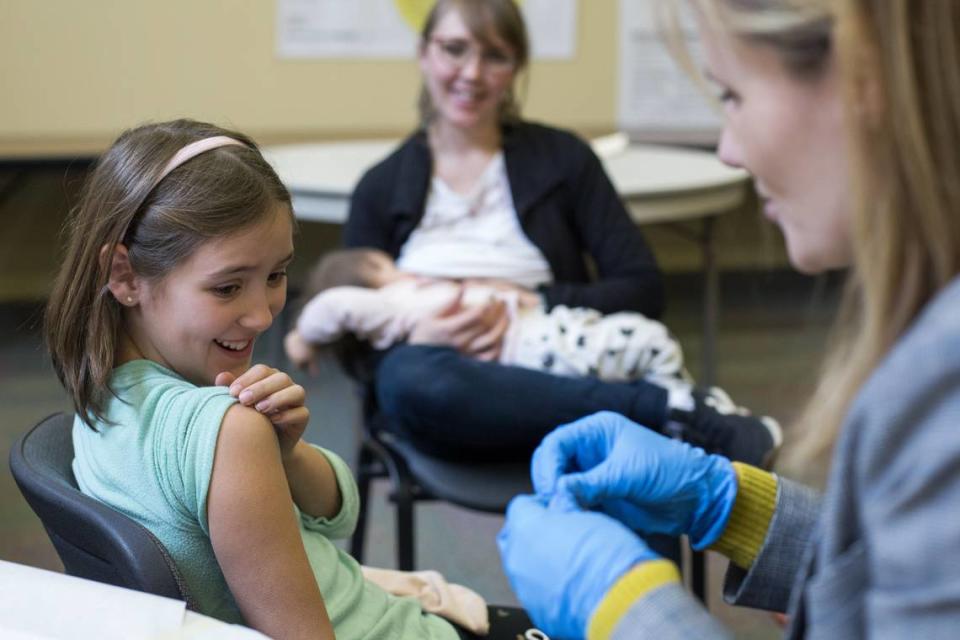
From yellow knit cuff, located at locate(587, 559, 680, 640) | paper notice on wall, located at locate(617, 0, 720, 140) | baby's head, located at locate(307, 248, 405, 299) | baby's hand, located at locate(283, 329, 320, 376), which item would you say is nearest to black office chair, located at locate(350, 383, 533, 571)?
baby's hand, located at locate(283, 329, 320, 376)

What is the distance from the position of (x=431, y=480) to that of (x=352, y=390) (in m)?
1.93

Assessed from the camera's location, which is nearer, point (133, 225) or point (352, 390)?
point (133, 225)

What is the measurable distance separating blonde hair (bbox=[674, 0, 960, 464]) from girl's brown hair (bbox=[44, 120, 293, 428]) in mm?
524

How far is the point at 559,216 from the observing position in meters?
2.23

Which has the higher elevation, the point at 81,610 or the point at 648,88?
the point at 81,610

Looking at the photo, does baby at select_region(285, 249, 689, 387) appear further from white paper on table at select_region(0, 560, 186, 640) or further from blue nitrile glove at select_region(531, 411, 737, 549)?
white paper on table at select_region(0, 560, 186, 640)

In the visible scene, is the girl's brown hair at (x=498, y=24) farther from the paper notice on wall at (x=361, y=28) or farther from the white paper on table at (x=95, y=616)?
the paper notice on wall at (x=361, y=28)

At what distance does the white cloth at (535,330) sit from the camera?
1.97m

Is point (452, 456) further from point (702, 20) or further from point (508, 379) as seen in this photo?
point (702, 20)

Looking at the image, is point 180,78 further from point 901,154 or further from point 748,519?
point 901,154

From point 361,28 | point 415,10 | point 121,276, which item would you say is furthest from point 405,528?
point 361,28

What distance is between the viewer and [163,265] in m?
1.04

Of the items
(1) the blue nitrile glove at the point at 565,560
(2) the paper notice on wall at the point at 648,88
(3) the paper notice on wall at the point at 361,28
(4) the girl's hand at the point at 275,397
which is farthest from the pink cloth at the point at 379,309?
(2) the paper notice on wall at the point at 648,88

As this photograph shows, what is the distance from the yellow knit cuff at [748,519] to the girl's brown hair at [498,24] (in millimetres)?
1477
